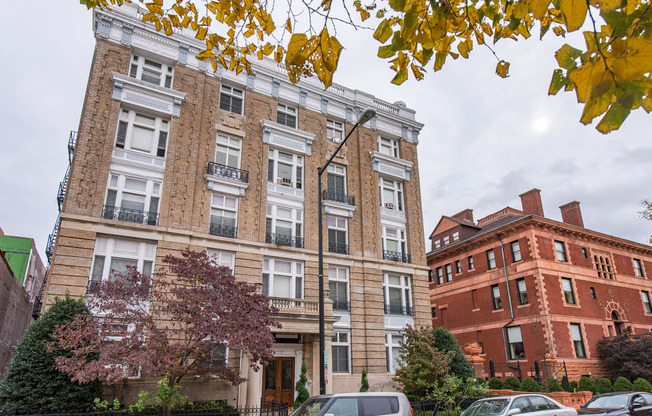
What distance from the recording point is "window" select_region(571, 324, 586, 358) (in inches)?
1336

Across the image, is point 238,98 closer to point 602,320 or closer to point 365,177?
point 365,177

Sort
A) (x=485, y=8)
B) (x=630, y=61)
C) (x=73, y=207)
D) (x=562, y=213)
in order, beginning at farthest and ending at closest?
(x=562, y=213)
(x=73, y=207)
(x=485, y=8)
(x=630, y=61)

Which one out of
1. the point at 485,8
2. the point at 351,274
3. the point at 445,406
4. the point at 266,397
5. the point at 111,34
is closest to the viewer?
the point at 485,8

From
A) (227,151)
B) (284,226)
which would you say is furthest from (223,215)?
(227,151)

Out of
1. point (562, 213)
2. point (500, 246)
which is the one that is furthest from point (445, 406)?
point (562, 213)

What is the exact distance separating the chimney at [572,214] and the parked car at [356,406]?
38120mm

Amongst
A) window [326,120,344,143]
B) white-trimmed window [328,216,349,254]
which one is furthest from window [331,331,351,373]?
window [326,120,344,143]

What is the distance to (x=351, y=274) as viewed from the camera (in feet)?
84.9

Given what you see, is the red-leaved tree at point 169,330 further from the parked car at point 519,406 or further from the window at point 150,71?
the window at point 150,71

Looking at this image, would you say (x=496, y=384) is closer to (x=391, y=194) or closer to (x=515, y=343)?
(x=515, y=343)

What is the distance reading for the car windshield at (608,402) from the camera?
15.7m

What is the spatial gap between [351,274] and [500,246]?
19.2 m

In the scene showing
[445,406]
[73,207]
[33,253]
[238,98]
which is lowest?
[445,406]

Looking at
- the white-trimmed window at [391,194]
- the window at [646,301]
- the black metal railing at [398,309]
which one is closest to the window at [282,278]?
the black metal railing at [398,309]
